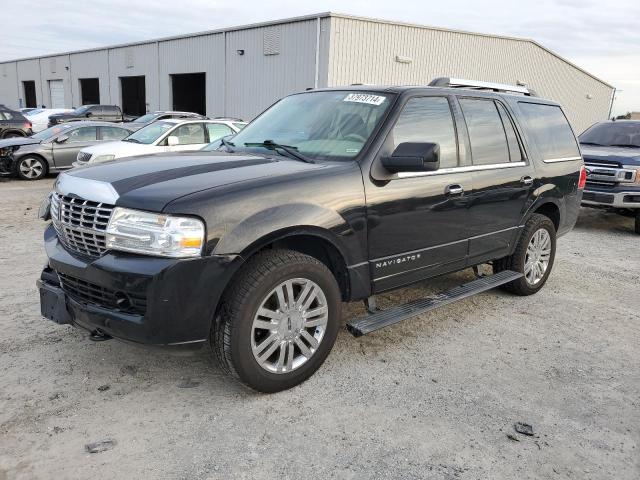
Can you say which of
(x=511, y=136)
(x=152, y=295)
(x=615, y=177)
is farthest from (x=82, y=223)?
(x=615, y=177)

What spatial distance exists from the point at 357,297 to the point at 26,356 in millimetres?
2288

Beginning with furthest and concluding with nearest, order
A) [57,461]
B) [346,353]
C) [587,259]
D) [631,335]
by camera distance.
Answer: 1. [587,259]
2. [631,335]
3. [346,353]
4. [57,461]

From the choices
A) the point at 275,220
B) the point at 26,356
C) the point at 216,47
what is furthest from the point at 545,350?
the point at 216,47

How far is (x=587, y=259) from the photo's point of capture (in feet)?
23.5

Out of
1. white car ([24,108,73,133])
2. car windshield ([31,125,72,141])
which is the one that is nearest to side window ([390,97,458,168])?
car windshield ([31,125,72,141])

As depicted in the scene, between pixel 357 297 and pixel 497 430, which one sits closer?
pixel 497 430

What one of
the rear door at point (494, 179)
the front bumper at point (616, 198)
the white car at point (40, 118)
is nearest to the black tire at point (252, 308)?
the rear door at point (494, 179)

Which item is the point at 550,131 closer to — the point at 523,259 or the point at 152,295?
the point at 523,259

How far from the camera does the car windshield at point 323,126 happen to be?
3756 millimetres

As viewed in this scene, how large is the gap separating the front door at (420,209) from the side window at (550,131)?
1351 mm

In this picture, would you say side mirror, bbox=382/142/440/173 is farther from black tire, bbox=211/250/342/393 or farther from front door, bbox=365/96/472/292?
black tire, bbox=211/250/342/393

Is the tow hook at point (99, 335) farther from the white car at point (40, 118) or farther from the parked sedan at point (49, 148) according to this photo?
the white car at point (40, 118)

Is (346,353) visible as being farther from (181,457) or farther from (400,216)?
(181,457)

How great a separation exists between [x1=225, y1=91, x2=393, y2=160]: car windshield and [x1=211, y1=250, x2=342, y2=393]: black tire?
0.88 m
